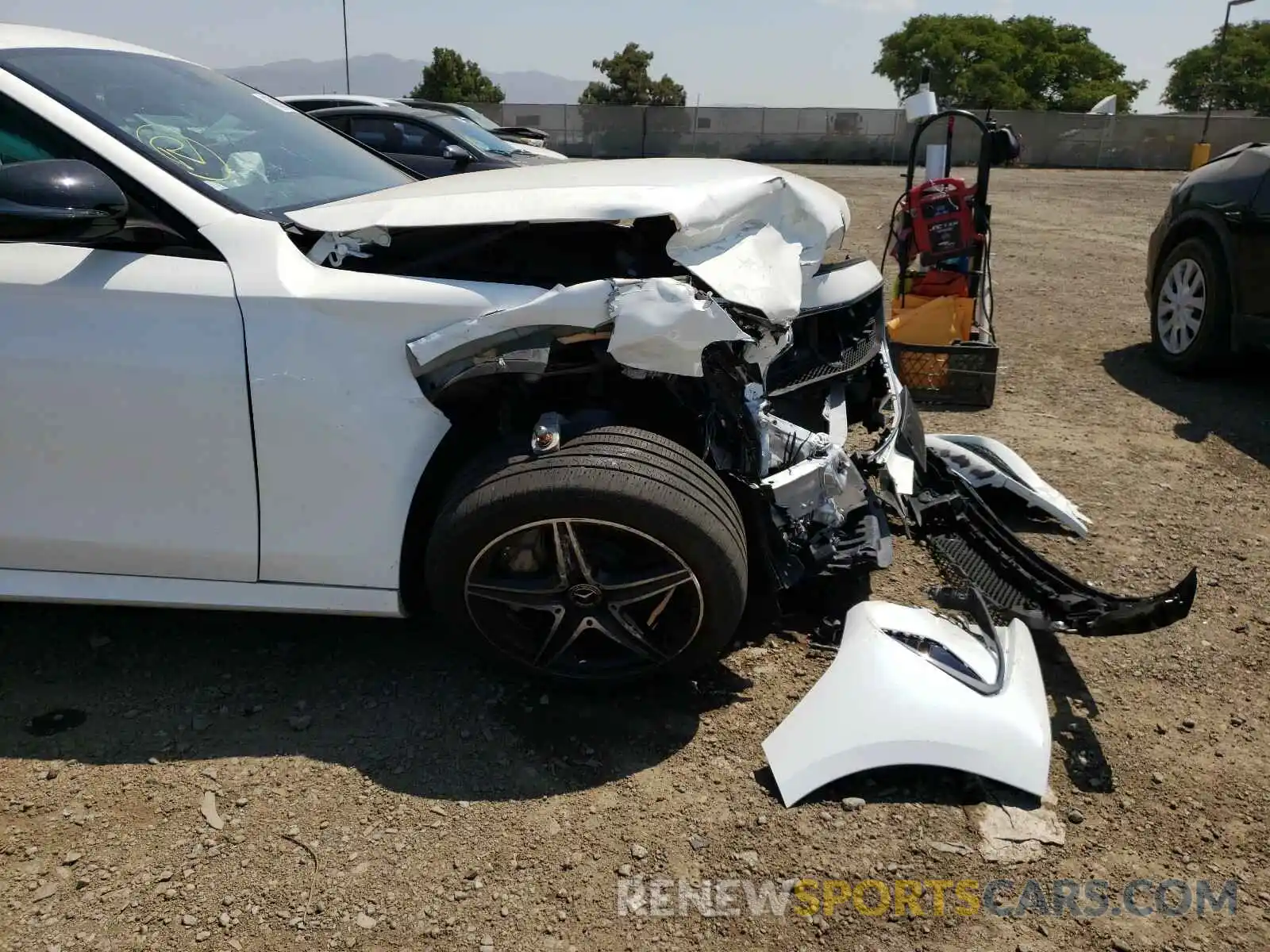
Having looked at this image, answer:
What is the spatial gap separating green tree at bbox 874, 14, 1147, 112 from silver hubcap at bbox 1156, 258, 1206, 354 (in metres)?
69.1

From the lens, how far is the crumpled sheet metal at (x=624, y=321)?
7.79 ft

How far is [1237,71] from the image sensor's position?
75188 millimetres

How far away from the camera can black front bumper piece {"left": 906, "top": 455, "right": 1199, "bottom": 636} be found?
104 inches

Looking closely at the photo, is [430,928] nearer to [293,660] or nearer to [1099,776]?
[293,660]

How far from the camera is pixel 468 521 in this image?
7.93 feet

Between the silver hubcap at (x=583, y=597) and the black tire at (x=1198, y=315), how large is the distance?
4.70 m

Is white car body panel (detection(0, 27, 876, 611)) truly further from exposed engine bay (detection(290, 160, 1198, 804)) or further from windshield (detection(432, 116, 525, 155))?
windshield (detection(432, 116, 525, 155))

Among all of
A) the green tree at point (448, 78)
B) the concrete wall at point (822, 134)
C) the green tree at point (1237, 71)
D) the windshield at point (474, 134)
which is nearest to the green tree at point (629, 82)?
the green tree at point (448, 78)

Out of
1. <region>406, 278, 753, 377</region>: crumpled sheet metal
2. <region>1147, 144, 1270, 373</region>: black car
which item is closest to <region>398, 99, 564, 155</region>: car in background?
<region>1147, 144, 1270, 373</region>: black car

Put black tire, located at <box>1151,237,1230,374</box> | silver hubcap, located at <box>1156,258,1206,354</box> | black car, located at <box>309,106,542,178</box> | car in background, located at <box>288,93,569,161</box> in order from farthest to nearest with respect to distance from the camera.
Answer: car in background, located at <box>288,93,569,161</box>
black car, located at <box>309,106,542,178</box>
silver hubcap, located at <box>1156,258,1206,354</box>
black tire, located at <box>1151,237,1230,374</box>

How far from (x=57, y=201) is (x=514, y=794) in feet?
5.98

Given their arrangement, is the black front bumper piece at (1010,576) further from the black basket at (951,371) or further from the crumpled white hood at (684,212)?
the black basket at (951,371)

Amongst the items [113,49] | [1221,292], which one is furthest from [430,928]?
[1221,292]

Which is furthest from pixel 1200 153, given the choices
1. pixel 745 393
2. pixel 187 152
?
pixel 187 152
